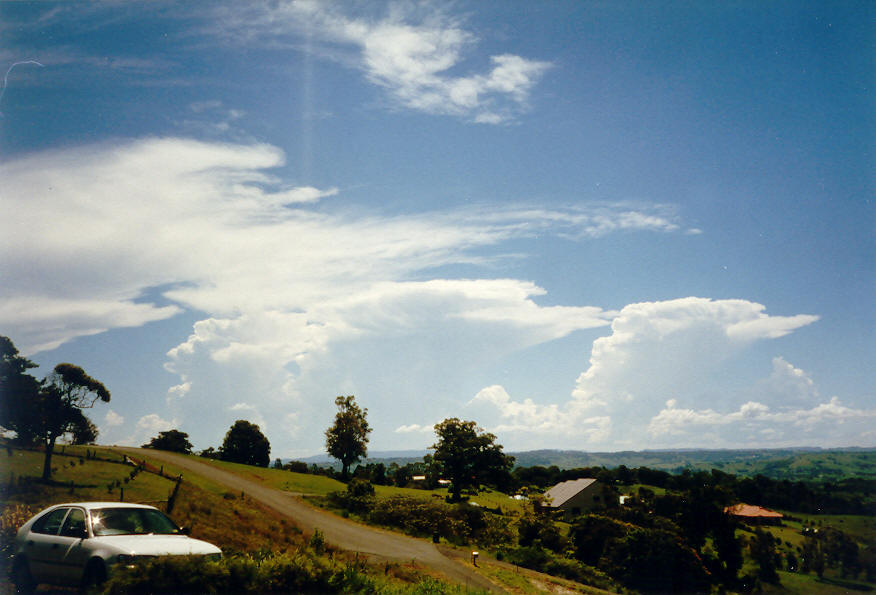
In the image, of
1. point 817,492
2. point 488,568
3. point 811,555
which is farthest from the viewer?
point 817,492

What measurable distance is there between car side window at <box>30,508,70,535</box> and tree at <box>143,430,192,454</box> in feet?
194

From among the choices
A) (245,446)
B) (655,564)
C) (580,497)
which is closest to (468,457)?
(580,497)

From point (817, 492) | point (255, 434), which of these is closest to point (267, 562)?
→ point (255, 434)

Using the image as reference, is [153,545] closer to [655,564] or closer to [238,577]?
[238,577]

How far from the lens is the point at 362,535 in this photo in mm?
30844

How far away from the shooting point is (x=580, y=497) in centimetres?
6041

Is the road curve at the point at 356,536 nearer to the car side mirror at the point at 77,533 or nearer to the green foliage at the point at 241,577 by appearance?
the green foliage at the point at 241,577

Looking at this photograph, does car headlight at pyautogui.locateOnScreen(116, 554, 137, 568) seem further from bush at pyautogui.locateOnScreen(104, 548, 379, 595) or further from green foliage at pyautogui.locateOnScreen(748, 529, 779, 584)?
green foliage at pyautogui.locateOnScreen(748, 529, 779, 584)

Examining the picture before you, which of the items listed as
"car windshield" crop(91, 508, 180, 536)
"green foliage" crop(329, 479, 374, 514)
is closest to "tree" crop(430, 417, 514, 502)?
"green foliage" crop(329, 479, 374, 514)

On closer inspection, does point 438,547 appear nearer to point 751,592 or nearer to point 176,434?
point 751,592

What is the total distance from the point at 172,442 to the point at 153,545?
6266 centimetres

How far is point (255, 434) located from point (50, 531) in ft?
226

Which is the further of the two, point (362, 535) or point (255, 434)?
point (255, 434)

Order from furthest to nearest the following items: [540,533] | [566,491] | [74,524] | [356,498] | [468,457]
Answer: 1. [566,491]
2. [468,457]
3. [356,498]
4. [540,533]
5. [74,524]
